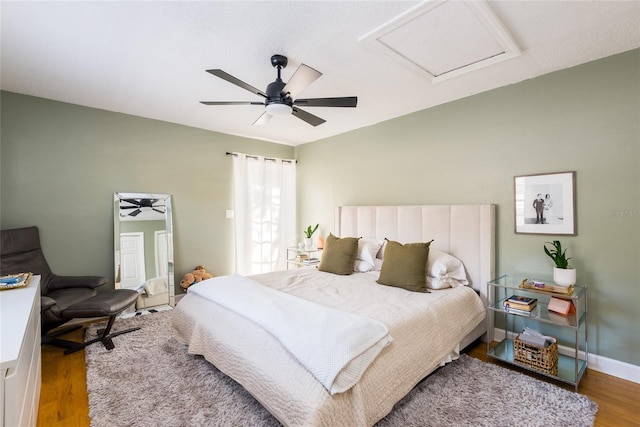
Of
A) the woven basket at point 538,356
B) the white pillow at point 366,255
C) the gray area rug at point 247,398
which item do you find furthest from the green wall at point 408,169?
the gray area rug at point 247,398

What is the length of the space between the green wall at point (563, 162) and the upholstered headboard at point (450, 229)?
0.16 meters

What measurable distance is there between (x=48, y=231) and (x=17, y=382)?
2633 millimetres

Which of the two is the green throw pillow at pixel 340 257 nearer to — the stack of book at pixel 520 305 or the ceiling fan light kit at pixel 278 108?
the stack of book at pixel 520 305

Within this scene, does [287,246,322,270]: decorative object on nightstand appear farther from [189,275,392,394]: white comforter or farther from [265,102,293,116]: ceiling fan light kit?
[265,102,293,116]: ceiling fan light kit

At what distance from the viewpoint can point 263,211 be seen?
482cm

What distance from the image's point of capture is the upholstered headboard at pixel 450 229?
111 inches

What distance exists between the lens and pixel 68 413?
187 cm

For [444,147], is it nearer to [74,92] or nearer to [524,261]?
[524,261]

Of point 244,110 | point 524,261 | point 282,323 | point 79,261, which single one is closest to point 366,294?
point 282,323

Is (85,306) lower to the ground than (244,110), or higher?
lower

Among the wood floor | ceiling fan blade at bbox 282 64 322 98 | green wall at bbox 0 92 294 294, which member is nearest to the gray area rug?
the wood floor

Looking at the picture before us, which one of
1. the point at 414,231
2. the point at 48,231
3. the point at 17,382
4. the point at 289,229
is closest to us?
the point at 17,382

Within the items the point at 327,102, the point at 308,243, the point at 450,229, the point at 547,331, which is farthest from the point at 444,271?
the point at 308,243

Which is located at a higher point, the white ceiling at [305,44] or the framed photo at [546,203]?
the white ceiling at [305,44]
